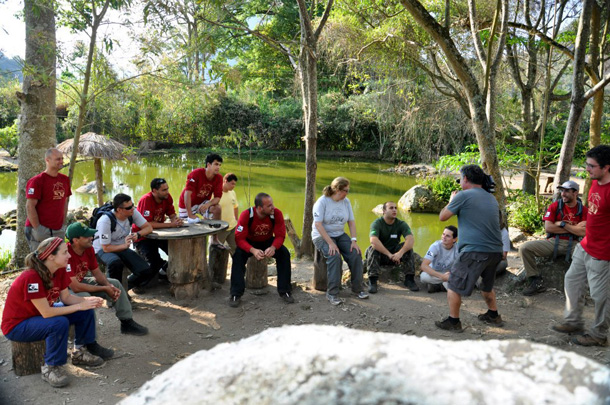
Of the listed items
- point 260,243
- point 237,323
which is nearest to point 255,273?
point 260,243

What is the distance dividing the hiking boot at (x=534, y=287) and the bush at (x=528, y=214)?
4.60 m

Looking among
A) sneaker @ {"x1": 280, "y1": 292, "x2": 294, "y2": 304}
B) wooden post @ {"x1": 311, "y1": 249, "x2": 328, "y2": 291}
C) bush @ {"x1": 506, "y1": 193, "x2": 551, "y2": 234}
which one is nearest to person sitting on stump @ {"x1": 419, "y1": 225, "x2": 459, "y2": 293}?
wooden post @ {"x1": 311, "y1": 249, "x2": 328, "y2": 291}

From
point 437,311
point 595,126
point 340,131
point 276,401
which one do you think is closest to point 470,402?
point 276,401

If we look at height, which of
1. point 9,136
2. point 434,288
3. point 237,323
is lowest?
point 237,323

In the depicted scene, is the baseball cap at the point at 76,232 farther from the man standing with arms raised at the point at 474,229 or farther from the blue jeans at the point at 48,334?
the man standing with arms raised at the point at 474,229

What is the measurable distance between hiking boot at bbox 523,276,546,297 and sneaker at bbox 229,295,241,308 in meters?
3.24

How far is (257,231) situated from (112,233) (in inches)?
60.2

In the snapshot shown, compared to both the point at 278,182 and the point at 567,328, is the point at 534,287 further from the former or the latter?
the point at 278,182

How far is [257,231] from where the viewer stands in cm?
530

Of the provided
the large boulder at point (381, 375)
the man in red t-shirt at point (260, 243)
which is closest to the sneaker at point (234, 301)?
the man in red t-shirt at point (260, 243)

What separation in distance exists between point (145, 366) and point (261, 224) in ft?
6.49

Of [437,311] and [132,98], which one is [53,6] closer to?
[132,98]

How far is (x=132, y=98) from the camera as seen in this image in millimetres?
6500

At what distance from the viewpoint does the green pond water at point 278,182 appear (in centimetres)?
1261
